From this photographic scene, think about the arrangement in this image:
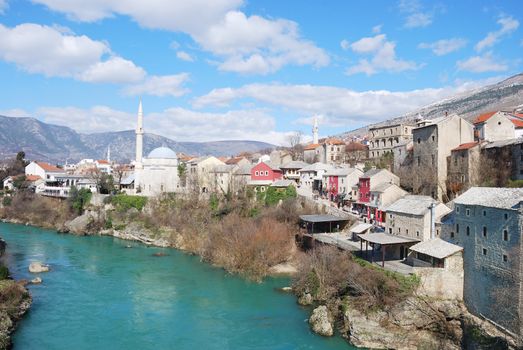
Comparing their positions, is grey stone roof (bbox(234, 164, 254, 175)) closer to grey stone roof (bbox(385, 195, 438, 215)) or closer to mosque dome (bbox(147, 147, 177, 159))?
mosque dome (bbox(147, 147, 177, 159))

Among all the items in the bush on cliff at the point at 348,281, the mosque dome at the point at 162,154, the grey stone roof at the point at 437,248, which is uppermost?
the mosque dome at the point at 162,154

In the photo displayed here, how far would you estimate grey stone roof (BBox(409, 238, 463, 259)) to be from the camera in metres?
22.9

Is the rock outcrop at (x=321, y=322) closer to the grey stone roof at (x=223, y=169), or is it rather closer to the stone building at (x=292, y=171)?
the stone building at (x=292, y=171)

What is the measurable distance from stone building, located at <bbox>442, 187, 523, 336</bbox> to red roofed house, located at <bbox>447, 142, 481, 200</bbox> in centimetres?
1006

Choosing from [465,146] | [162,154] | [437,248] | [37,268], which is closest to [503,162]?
[465,146]

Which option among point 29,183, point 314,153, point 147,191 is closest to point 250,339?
point 147,191

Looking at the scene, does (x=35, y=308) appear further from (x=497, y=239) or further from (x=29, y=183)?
(x=29, y=183)

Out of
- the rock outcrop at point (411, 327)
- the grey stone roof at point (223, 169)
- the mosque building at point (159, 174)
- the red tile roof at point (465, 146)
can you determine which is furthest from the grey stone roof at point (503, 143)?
the mosque building at point (159, 174)

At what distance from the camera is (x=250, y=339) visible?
22016 millimetres

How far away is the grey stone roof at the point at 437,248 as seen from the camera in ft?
75.0

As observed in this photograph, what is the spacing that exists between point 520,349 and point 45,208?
5974cm

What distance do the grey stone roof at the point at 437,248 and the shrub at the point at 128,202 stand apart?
36917 millimetres

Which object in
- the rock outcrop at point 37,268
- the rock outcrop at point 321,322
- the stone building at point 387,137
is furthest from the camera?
the stone building at point 387,137

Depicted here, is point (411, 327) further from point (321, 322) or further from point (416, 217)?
point (416, 217)
